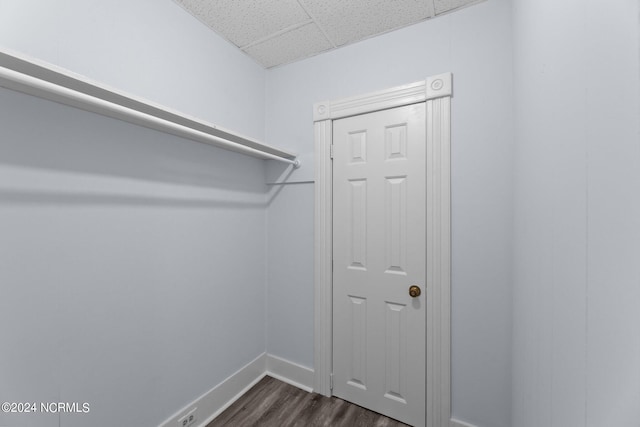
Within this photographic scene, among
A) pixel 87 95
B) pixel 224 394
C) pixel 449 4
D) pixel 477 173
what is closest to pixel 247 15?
pixel 87 95

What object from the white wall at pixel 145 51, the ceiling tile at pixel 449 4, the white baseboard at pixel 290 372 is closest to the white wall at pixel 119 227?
the white wall at pixel 145 51

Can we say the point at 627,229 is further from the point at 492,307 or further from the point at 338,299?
the point at 338,299

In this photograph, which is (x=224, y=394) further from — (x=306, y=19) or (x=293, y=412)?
(x=306, y=19)

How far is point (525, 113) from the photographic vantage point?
3.27 feet

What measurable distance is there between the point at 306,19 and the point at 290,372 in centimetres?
253

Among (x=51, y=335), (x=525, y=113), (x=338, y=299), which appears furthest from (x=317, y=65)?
(x=51, y=335)

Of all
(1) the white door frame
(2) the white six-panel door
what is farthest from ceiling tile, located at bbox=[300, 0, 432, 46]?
(2) the white six-panel door

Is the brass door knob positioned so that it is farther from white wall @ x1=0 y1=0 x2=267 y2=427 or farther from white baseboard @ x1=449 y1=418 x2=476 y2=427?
white wall @ x1=0 y1=0 x2=267 y2=427

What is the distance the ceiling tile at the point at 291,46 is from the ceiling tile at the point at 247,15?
0.26ft

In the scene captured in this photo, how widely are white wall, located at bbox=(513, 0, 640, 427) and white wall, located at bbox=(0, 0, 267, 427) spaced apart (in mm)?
1611

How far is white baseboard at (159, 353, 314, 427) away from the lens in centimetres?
160

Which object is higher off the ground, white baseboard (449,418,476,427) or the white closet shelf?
the white closet shelf

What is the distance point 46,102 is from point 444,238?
78.3 inches

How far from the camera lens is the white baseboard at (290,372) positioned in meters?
1.97
